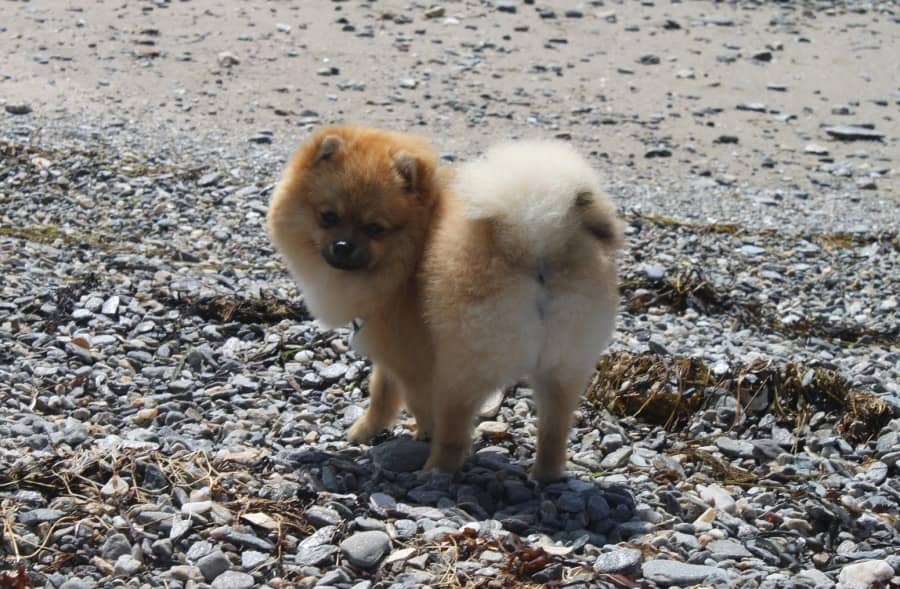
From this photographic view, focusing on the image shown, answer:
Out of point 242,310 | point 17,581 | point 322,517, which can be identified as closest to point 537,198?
point 322,517

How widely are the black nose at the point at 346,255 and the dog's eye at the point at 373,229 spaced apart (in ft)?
0.30

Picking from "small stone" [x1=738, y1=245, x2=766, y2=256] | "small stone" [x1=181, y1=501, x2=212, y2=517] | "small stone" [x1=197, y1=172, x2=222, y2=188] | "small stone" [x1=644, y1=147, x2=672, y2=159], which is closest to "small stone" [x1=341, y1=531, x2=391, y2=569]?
"small stone" [x1=181, y1=501, x2=212, y2=517]

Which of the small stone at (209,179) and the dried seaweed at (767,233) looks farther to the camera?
the small stone at (209,179)

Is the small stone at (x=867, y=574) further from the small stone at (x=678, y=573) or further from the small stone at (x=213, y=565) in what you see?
the small stone at (x=213, y=565)

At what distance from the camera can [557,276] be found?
4453 millimetres

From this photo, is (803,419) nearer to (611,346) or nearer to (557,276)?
(611,346)

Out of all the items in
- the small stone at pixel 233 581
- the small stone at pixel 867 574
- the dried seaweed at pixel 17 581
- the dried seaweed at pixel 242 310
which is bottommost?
the dried seaweed at pixel 242 310

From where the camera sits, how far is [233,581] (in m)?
3.80

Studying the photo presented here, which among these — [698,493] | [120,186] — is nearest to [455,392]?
[698,493]

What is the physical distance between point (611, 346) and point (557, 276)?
7.36 ft

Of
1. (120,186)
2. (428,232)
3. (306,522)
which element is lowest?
(120,186)

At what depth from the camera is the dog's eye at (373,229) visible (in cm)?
506

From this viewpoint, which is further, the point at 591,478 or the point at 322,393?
the point at 322,393

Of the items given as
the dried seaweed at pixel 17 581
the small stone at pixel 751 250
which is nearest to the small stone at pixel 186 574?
the dried seaweed at pixel 17 581
